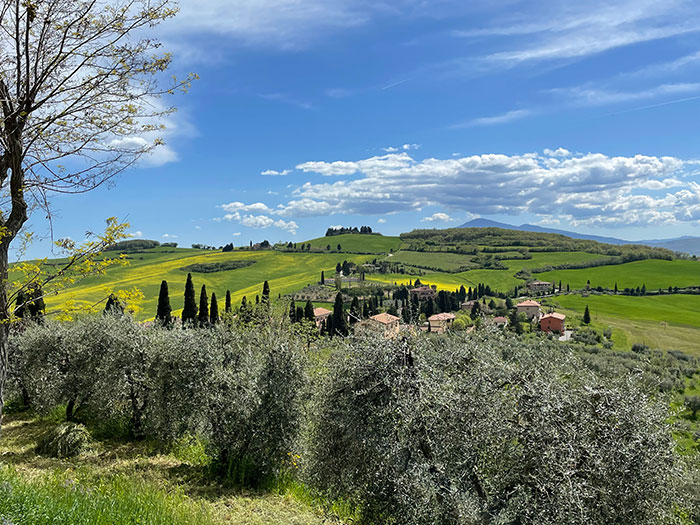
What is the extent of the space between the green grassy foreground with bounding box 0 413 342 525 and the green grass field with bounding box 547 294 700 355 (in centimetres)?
7724

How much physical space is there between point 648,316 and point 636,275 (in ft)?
157

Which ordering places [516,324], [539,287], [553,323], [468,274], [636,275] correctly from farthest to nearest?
[468,274], [636,275], [539,287], [553,323], [516,324]

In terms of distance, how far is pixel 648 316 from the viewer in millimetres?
99312

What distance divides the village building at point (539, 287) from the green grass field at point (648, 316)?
9.40 metres

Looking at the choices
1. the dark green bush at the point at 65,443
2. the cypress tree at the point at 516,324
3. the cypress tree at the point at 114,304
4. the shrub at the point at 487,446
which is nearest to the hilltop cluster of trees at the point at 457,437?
the shrub at the point at 487,446

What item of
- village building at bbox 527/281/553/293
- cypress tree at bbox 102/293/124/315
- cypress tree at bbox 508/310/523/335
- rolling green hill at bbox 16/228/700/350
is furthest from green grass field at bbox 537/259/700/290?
cypress tree at bbox 102/293/124/315

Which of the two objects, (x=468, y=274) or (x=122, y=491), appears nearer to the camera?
(x=122, y=491)

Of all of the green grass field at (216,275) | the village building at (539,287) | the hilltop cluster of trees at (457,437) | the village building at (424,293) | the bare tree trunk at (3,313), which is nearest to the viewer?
the bare tree trunk at (3,313)

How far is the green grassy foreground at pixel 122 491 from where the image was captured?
24.5ft

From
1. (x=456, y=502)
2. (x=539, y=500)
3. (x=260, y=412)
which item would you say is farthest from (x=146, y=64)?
(x=260, y=412)

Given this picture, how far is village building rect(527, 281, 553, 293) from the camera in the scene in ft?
435

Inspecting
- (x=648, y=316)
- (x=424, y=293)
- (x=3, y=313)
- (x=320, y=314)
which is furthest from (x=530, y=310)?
(x=3, y=313)

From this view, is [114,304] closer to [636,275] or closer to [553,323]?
[553,323]

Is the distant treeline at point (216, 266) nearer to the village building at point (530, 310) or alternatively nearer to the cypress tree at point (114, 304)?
the village building at point (530, 310)
